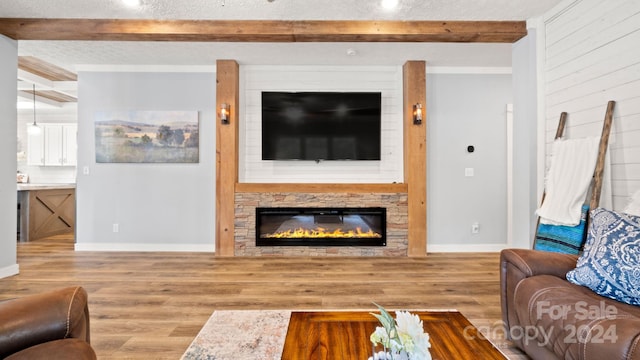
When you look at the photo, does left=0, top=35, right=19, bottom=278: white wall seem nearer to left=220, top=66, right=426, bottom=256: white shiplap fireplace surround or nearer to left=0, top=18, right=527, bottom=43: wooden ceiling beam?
left=0, top=18, right=527, bottom=43: wooden ceiling beam

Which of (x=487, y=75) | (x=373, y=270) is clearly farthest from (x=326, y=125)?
(x=487, y=75)

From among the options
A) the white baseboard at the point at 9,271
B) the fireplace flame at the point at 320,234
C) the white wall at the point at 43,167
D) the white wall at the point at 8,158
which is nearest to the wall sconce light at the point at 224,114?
the fireplace flame at the point at 320,234

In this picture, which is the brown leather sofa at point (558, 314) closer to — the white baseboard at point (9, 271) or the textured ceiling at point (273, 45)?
the textured ceiling at point (273, 45)

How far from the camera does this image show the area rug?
176cm

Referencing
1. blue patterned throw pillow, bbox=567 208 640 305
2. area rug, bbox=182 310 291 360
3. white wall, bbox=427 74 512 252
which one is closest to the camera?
blue patterned throw pillow, bbox=567 208 640 305

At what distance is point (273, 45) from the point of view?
359 centimetres

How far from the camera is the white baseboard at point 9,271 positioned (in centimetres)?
317

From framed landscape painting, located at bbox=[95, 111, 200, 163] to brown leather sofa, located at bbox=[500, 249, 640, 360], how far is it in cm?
383

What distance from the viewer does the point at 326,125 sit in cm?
420

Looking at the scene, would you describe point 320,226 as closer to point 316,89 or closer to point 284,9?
point 316,89

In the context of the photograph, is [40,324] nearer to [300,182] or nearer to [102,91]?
[300,182]

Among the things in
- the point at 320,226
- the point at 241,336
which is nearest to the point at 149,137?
the point at 320,226

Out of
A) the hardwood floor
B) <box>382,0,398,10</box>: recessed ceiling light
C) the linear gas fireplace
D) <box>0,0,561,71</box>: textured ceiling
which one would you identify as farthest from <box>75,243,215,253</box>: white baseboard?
<box>382,0,398,10</box>: recessed ceiling light

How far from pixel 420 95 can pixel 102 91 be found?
4262 mm
